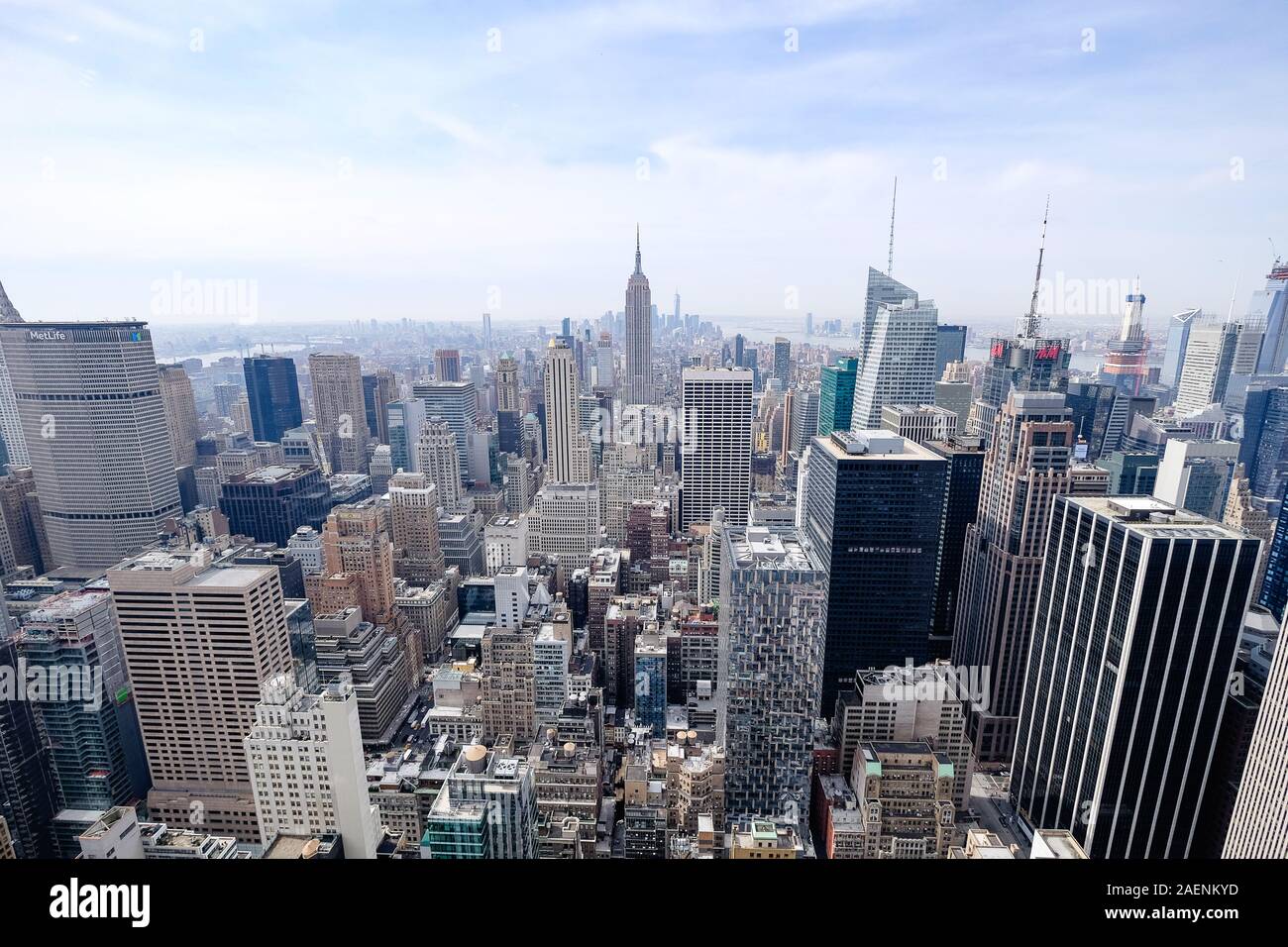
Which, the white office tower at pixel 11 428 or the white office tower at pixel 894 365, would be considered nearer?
the white office tower at pixel 11 428

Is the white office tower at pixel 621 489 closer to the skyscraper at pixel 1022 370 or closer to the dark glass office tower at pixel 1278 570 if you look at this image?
the skyscraper at pixel 1022 370

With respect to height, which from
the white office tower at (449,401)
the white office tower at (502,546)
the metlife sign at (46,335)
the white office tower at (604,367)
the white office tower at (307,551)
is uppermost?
the metlife sign at (46,335)

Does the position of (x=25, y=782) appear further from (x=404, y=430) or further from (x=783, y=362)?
(x=783, y=362)

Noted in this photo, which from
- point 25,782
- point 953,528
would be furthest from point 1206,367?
point 25,782

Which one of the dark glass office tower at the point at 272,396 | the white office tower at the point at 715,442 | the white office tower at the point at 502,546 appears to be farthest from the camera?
the dark glass office tower at the point at 272,396

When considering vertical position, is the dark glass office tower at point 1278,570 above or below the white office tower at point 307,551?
above

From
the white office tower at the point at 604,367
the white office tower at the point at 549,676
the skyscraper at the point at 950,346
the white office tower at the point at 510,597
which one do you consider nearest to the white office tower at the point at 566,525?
the white office tower at the point at 510,597
